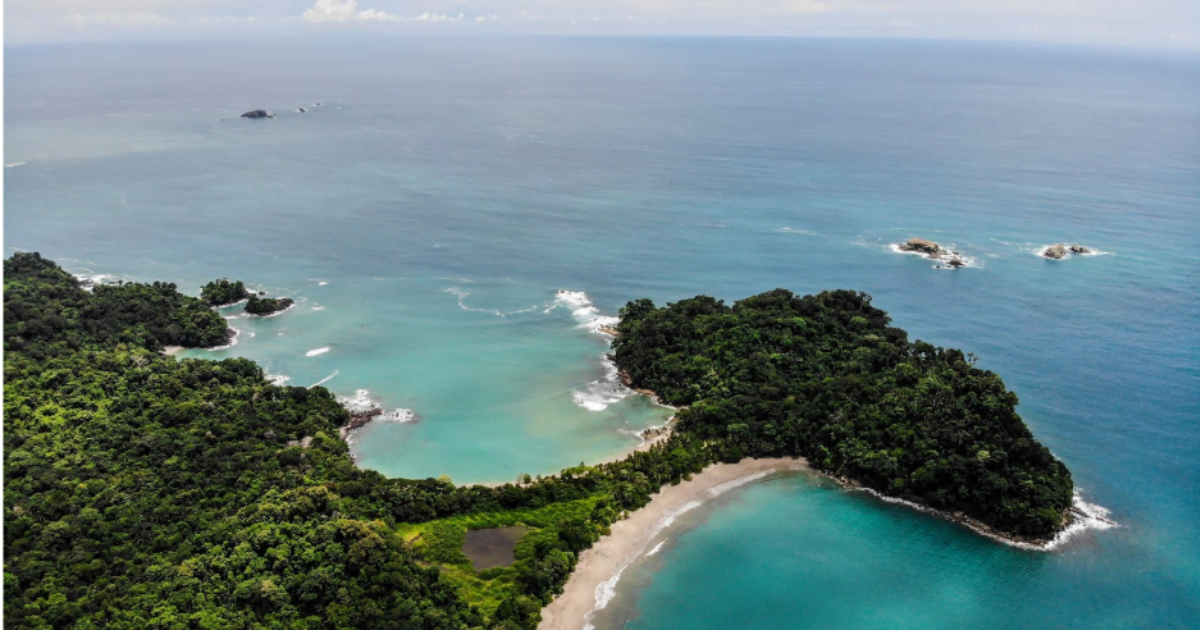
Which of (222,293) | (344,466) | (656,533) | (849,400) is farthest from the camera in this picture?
(222,293)

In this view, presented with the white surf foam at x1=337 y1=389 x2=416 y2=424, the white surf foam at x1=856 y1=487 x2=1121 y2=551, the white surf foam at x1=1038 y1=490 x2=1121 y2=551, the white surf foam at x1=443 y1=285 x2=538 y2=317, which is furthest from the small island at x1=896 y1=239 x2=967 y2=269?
the white surf foam at x1=337 y1=389 x2=416 y2=424

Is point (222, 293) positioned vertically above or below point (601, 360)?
above

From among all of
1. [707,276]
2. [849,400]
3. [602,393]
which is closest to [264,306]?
[602,393]

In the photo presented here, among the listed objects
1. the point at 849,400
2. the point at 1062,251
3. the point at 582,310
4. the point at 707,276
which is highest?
the point at 1062,251

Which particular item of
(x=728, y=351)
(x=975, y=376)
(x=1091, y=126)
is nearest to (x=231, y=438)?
(x=728, y=351)

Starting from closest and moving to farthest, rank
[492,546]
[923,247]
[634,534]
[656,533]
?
[492,546]
[634,534]
[656,533]
[923,247]

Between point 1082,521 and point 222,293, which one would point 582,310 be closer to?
point 222,293
